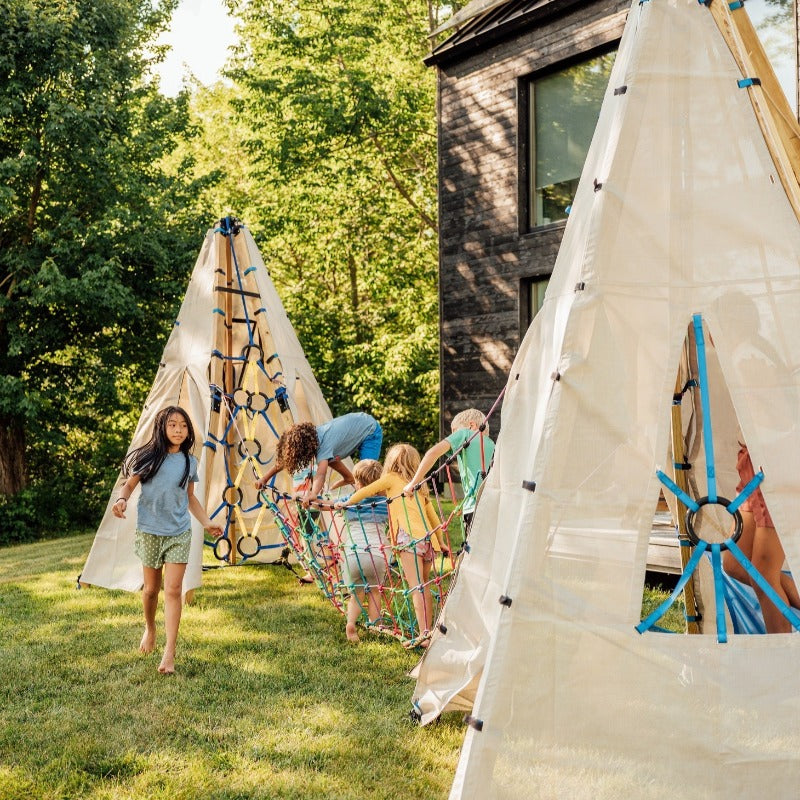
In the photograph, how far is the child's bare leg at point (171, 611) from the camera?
4.62 meters

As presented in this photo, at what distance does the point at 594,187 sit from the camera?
3189mm

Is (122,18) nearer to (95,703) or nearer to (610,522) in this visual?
(95,703)

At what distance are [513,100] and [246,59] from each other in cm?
990

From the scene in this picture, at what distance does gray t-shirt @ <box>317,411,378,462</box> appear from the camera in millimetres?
6023

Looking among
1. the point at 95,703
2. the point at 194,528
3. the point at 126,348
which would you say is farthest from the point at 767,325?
the point at 126,348

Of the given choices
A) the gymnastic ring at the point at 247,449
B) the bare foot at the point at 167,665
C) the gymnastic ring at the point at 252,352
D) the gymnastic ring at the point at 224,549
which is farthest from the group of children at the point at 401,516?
the gymnastic ring at the point at 224,549

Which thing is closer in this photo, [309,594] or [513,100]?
[309,594]

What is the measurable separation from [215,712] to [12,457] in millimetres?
11787

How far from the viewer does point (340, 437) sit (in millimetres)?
6020

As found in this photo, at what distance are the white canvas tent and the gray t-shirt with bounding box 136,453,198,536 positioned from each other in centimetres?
219

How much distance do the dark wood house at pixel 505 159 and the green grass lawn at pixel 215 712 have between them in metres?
5.41

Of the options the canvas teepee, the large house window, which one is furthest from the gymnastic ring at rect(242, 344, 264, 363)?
the large house window

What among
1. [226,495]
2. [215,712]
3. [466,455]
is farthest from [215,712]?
[226,495]

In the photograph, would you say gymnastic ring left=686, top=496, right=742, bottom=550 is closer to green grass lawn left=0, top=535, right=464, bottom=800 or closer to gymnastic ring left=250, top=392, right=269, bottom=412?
green grass lawn left=0, top=535, right=464, bottom=800
